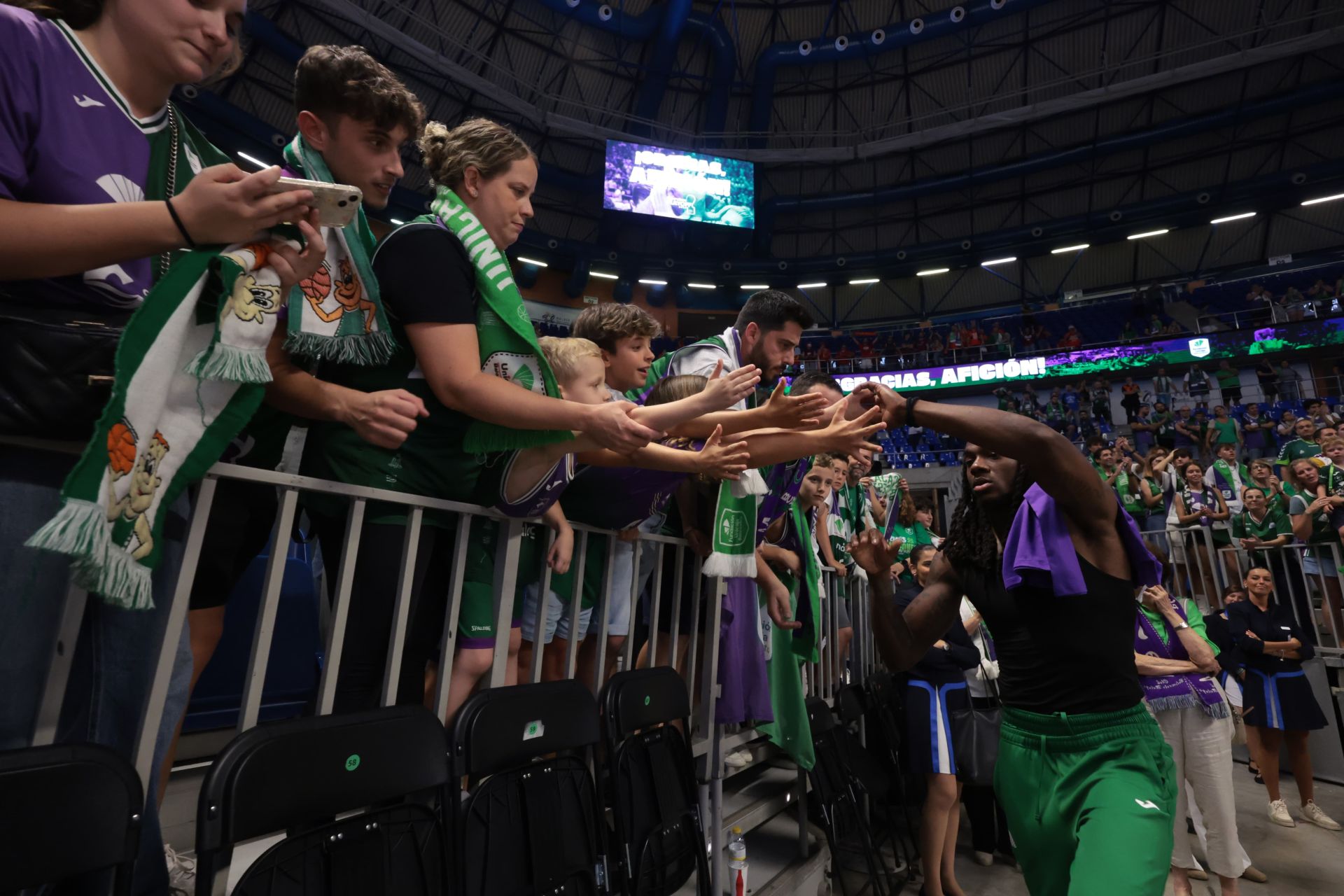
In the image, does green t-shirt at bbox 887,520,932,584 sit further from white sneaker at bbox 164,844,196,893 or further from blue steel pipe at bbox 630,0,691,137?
blue steel pipe at bbox 630,0,691,137

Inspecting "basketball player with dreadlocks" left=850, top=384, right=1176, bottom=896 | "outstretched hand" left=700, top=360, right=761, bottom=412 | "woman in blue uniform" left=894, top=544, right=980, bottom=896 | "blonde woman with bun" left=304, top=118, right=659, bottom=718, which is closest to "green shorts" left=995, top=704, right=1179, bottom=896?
"basketball player with dreadlocks" left=850, top=384, right=1176, bottom=896

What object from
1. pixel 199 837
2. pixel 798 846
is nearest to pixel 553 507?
pixel 199 837

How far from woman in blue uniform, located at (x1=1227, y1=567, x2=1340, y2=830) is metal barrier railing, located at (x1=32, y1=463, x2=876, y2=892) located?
517cm

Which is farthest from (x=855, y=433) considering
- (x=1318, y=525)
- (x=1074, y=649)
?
(x=1318, y=525)

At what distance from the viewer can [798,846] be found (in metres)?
3.65

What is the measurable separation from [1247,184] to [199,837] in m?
22.5

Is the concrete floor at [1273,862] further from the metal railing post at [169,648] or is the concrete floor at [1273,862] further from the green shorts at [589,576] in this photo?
the metal railing post at [169,648]

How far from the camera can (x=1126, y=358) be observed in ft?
57.5

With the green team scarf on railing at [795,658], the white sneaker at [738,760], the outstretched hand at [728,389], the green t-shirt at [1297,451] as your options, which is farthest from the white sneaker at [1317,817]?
the outstretched hand at [728,389]

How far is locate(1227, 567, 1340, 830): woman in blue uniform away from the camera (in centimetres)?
532

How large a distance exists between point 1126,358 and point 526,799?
66.9 feet

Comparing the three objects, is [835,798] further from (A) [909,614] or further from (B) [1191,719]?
(B) [1191,719]

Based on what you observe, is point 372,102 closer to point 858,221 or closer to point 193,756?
point 193,756

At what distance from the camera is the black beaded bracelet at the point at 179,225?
3.31 feet
